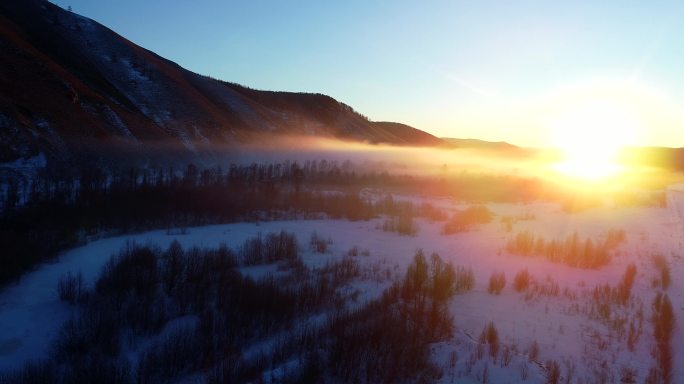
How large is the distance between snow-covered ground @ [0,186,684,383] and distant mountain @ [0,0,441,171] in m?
13.7

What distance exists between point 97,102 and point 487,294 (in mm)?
30232

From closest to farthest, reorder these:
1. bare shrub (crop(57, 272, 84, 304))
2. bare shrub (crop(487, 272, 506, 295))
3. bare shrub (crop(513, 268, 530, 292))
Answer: bare shrub (crop(57, 272, 84, 304)) → bare shrub (crop(487, 272, 506, 295)) → bare shrub (crop(513, 268, 530, 292))

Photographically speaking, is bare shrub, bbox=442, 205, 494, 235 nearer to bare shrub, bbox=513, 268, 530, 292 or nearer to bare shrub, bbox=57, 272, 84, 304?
bare shrub, bbox=513, 268, 530, 292

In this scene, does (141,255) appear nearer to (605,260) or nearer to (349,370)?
(349,370)

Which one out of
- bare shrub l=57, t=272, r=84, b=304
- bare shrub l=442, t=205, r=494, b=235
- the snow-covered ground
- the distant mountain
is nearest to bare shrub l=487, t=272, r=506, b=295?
the snow-covered ground

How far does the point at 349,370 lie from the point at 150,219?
1220 cm

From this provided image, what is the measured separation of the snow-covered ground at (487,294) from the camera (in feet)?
21.7

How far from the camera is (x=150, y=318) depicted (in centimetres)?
762

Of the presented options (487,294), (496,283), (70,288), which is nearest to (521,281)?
(496,283)

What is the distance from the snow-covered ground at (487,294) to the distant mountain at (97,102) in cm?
1365

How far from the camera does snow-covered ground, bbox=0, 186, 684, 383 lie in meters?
6.61

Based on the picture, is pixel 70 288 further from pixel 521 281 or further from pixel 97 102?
pixel 97 102

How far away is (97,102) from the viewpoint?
105 feet

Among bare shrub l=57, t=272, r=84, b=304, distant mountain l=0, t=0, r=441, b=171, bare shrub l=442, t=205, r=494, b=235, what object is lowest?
bare shrub l=57, t=272, r=84, b=304
